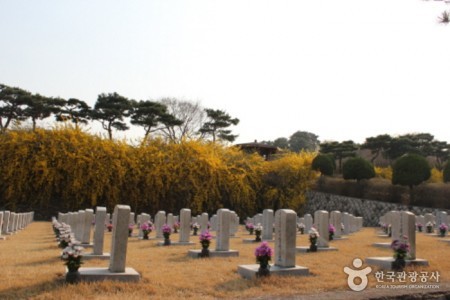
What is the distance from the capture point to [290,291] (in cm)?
643

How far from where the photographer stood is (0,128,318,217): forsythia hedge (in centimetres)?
2473

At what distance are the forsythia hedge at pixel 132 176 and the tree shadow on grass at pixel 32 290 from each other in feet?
62.9

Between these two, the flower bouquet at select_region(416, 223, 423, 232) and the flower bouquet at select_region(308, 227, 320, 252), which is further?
the flower bouquet at select_region(416, 223, 423, 232)

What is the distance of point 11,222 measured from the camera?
1705cm

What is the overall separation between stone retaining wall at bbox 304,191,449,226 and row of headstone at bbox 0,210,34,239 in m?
21.8

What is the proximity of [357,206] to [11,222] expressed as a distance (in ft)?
76.3

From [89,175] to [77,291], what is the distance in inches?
794

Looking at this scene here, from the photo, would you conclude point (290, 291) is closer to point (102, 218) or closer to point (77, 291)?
point (77, 291)

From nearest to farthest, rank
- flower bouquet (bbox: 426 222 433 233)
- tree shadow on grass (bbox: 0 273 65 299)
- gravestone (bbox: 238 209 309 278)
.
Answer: tree shadow on grass (bbox: 0 273 65 299)
gravestone (bbox: 238 209 309 278)
flower bouquet (bbox: 426 222 433 233)

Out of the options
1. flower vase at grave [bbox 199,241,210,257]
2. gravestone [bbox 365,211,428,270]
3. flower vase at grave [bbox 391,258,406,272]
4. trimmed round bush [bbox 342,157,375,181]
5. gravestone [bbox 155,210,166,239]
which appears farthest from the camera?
trimmed round bush [bbox 342,157,375,181]

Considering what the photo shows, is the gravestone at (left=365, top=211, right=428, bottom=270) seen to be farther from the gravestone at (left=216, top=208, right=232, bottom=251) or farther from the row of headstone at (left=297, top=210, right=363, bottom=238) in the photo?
the row of headstone at (left=297, top=210, right=363, bottom=238)

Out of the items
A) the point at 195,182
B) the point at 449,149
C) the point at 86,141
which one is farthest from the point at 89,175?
the point at 449,149

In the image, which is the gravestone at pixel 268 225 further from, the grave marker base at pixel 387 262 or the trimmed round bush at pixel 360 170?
the trimmed round bush at pixel 360 170

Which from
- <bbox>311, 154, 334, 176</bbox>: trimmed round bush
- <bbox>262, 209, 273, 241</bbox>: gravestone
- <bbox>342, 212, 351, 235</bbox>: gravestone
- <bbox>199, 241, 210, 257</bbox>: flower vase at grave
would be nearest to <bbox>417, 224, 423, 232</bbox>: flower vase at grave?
<bbox>342, 212, 351, 235</bbox>: gravestone
